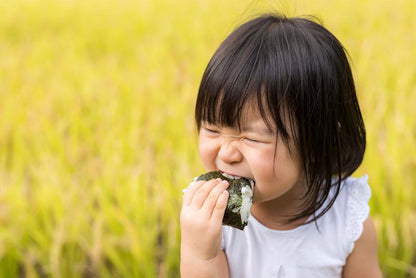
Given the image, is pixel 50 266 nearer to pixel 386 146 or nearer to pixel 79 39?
pixel 386 146

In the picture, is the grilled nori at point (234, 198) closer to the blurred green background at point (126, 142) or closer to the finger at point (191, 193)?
the finger at point (191, 193)

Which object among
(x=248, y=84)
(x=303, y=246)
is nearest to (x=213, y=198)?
(x=248, y=84)

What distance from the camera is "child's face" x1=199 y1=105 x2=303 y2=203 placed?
3.41ft

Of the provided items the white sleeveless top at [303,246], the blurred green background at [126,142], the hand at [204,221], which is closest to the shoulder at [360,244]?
the white sleeveless top at [303,246]

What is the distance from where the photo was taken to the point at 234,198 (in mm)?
1050

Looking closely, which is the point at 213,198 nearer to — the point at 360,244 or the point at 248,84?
the point at 248,84

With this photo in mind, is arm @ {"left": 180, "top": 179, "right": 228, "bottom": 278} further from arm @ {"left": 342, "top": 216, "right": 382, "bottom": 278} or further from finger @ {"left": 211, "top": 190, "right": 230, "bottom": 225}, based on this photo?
arm @ {"left": 342, "top": 216, "right": 382, "bottom": 278}

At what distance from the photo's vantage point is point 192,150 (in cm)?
226

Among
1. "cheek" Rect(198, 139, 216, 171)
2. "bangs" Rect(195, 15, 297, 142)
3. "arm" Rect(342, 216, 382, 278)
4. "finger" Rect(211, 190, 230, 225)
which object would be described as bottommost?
"arm" Rect(342, 216, 382, 278)

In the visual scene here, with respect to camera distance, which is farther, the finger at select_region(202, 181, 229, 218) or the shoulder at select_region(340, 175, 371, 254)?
the shoulder at select_region(340, 175, 371, 254)

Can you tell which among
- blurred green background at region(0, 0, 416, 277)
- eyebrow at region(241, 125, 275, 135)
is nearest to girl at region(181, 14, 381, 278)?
eyebrow at region(241, 125, 275, 135)

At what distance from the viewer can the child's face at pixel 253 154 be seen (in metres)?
1.04

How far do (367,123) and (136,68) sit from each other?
170 cm

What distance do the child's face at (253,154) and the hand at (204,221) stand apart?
6 centimetres
